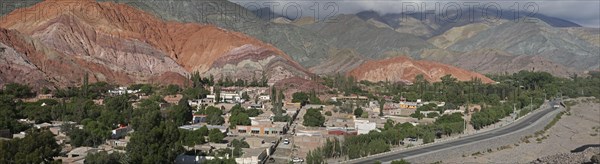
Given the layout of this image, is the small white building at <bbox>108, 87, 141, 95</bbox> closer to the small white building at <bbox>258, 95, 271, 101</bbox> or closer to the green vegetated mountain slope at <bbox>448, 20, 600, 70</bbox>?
the small white building at <bbox>258, 95, 271, 101</bbox>

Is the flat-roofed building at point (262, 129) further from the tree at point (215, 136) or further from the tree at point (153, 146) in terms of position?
the tree at point (153, 146)

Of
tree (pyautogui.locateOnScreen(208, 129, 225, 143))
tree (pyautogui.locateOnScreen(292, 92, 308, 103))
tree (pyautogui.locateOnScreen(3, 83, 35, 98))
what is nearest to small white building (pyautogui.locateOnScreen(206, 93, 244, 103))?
tree (pyautogui.locateOnScreen(292, 92, 308, 103))

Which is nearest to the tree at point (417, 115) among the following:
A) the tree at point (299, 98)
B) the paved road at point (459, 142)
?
the paved road at point (459, 142)

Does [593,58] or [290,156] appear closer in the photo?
[290,156]

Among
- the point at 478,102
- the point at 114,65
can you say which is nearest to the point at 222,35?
the point at 114,65

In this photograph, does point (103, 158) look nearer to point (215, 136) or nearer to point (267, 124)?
point (215, 136)

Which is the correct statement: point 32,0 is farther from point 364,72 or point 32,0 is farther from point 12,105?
point 12,105

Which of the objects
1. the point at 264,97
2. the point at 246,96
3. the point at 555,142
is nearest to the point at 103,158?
the point at 555,142
